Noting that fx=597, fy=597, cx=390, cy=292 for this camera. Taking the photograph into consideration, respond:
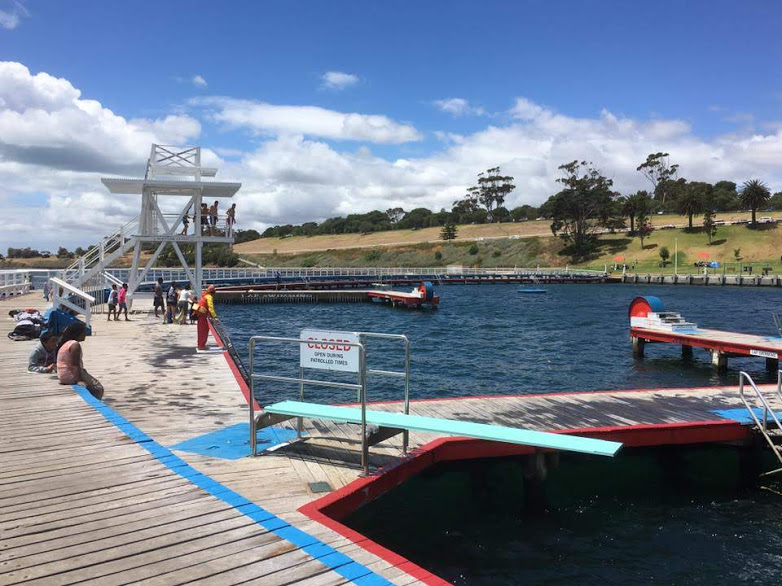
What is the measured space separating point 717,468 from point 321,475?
26.5 feet

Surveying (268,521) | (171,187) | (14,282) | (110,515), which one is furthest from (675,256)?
(110,515)

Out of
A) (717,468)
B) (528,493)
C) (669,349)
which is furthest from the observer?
(669,349)

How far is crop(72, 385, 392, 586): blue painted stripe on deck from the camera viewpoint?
4.60 meters

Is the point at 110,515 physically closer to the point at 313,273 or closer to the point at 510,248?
the point at 313,273

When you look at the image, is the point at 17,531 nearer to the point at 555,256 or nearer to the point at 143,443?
the point at 143,443

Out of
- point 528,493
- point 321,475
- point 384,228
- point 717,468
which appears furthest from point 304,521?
point 384,228

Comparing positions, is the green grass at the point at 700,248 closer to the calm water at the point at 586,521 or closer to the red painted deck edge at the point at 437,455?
the calm water at the point at 586,521

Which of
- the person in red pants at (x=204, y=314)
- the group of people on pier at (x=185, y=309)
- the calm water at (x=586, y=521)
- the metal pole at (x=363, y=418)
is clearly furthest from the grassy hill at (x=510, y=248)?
the metal pole at (x=363, y=418)

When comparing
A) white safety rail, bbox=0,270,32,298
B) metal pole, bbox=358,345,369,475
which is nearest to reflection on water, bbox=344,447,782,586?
metal pole, bbox=358,345,369,475

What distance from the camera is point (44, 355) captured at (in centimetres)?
1159

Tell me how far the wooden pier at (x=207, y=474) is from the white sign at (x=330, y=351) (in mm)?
1170

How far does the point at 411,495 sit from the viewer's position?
9.55m

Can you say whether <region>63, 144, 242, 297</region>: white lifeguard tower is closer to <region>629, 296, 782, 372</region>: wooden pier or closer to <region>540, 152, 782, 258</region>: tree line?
<region>629, 296, 782, 372</region>: wooden pier

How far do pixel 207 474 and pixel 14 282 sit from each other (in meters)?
35.3
